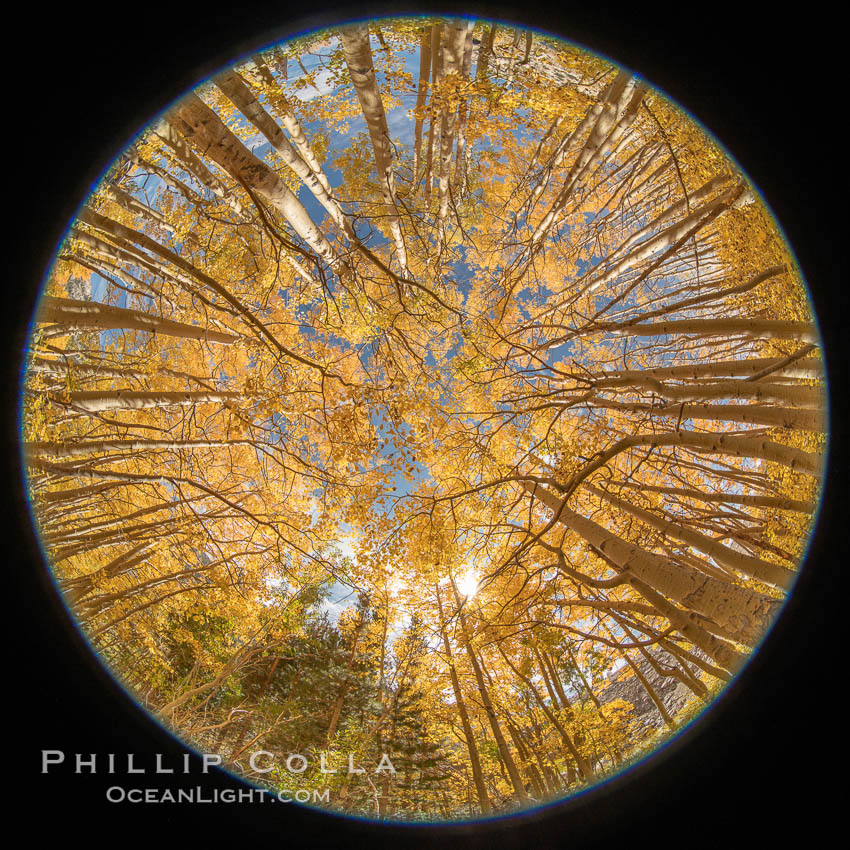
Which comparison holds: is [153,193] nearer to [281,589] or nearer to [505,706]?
[281,589]

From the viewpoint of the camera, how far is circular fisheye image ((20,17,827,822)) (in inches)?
127

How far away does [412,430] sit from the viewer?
17.8ft

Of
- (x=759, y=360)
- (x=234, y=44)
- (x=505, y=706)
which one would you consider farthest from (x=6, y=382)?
(x=505, y=706)

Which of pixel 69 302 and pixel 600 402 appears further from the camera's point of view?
pixel 600 402

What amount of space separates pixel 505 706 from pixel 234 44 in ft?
33.9

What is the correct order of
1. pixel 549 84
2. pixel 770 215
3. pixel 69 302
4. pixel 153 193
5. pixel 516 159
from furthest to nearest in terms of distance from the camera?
pixel 516 159, pixel 153 193, pixel 549 84, pixel 69 302, pixel 770 215

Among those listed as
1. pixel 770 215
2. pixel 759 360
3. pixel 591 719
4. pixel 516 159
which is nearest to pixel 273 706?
pixel 591 719

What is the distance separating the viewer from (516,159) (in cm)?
816

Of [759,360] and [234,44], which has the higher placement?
[234,44]

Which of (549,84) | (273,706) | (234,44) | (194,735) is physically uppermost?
(549,84)

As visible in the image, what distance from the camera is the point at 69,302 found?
3160mm

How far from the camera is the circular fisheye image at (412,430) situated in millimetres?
3223

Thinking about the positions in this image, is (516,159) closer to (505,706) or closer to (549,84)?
(549,84)

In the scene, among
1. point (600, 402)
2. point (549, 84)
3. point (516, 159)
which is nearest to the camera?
point (600, 402)
